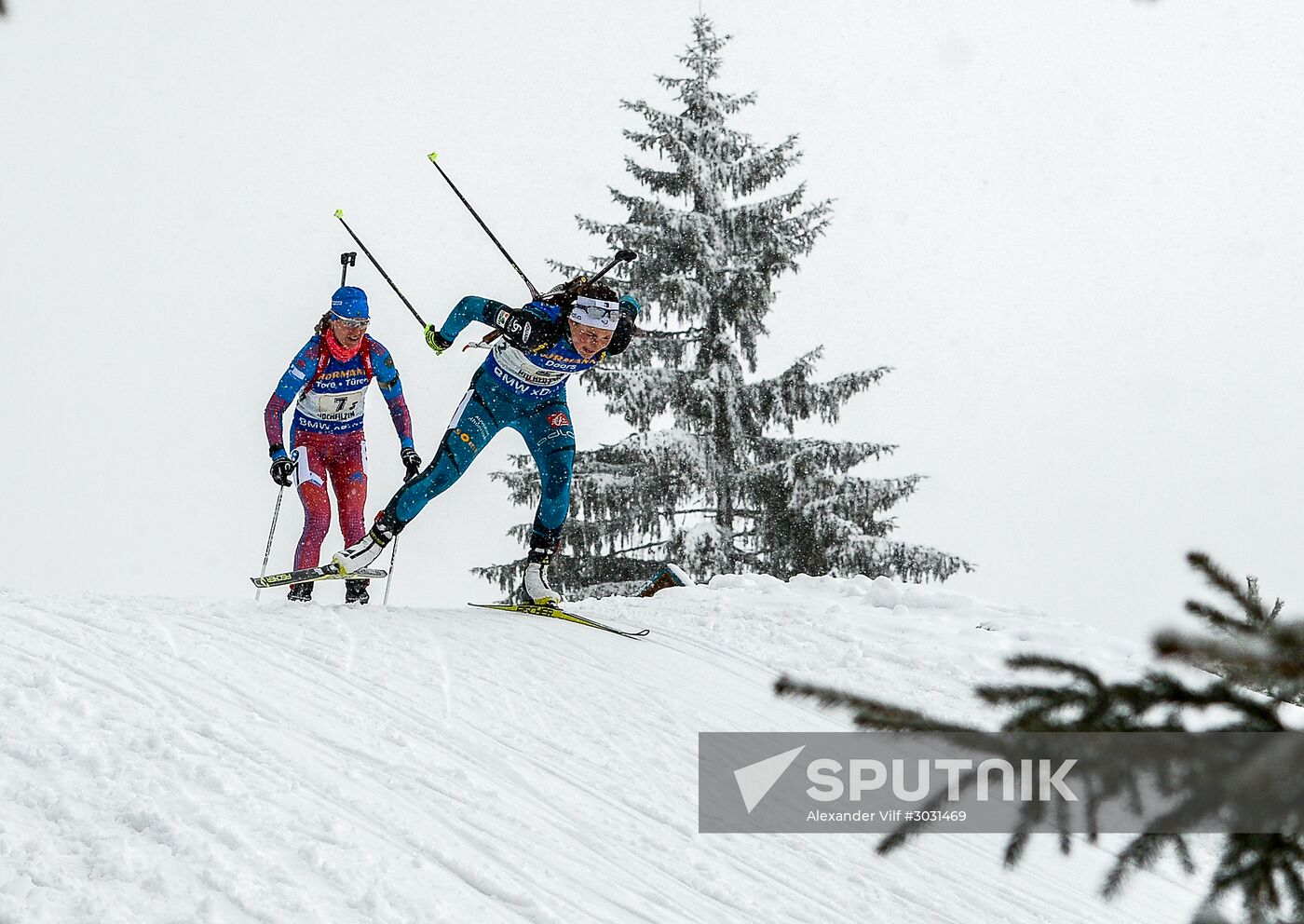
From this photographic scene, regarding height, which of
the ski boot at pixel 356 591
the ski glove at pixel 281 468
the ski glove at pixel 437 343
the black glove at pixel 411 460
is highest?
the ski glove at pixel 437 343

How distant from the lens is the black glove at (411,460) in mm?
8930

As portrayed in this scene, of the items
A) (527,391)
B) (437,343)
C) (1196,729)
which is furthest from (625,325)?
(1196,729)

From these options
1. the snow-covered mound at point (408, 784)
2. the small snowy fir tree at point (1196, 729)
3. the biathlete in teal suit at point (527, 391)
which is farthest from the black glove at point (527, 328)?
the small snowy fir tree at point (1196, 729)

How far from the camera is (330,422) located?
9148mm

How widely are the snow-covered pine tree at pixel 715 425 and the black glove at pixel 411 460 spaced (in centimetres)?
608

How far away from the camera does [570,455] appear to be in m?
8.31

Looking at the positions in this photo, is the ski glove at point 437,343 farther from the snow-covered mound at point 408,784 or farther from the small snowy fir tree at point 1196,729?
the small snowy fir tree at point 1196,729

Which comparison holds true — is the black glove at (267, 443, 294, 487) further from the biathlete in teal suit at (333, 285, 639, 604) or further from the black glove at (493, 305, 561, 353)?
the black glove at (493, 305, 561, 353)

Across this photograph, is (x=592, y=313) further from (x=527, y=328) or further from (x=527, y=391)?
(x=527, y=391)

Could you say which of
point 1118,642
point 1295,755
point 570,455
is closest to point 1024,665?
point 1295,755

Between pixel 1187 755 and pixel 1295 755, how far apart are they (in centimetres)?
16

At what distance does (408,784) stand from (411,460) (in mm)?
4828

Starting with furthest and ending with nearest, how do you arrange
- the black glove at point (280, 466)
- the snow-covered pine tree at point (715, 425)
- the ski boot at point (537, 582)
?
the snow-covered pine tree at point (715, 425)
the black glove at point (280, 466)
the ski boot at point (537, 582)

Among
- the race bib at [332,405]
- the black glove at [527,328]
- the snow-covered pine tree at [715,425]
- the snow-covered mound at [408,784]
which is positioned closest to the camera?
the snow-covered mound at [408,784]
